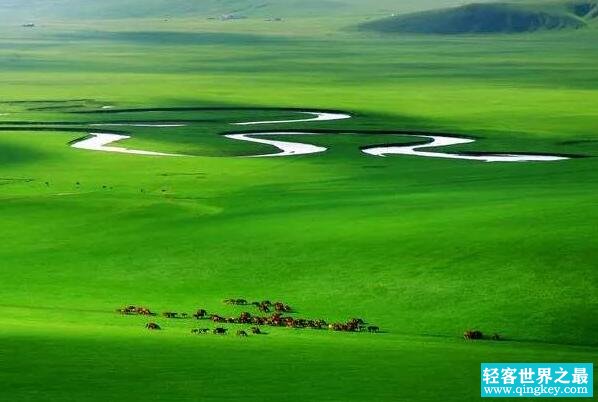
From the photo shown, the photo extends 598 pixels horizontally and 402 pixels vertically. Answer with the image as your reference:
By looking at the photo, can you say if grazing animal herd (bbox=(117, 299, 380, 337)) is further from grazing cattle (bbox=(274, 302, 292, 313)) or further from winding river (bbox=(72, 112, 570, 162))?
winding river (bbox=(72, 112, 570, 162))

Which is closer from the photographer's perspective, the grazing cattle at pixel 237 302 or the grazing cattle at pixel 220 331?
the grazing cattle at pixel 220 331

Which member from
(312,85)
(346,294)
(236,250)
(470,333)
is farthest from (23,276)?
(312,85)

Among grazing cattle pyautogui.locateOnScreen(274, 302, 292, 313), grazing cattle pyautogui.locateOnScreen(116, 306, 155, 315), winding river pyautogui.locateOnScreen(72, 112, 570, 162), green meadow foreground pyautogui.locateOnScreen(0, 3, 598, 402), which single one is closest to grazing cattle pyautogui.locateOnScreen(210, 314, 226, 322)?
green meadow foreground pyautogui.locateOnScreen(0, 3, 598, 402)

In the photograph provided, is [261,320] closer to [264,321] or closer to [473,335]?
[264,321]

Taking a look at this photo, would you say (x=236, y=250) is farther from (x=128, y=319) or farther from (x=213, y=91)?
(x=213, y=91)

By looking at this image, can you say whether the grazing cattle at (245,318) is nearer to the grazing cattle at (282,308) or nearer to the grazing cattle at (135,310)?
the grazing cattle at (282,308)

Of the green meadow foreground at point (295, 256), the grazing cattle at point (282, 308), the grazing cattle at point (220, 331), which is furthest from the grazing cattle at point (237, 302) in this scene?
the grazing cattle at point (220, 331)

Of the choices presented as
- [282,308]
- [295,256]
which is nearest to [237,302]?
[282,308]
